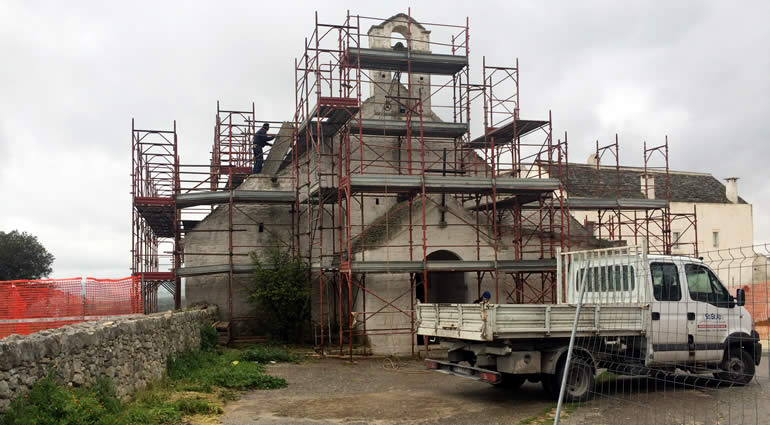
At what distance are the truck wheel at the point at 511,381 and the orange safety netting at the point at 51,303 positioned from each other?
36.1 feet

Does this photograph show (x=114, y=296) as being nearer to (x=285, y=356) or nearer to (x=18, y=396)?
(x=285, y=356)

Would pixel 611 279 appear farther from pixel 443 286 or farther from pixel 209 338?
pixel 443 286

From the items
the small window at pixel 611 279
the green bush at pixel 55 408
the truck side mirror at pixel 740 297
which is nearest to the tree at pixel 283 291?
the small window at pixel 611 279

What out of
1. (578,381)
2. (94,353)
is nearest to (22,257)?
(94,353)

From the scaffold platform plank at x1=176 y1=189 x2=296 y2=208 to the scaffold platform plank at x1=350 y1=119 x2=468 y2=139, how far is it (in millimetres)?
3276

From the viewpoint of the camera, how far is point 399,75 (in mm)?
26328

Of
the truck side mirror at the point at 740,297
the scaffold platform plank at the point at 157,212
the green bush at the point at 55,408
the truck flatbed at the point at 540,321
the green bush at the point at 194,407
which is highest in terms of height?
the scaffold platform plank at the point at 157,212

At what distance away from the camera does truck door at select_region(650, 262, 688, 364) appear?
12.7 meters

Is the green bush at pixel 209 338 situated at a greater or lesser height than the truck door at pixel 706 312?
lesser

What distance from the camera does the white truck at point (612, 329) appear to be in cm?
1199

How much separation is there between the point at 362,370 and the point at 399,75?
41.9 ft

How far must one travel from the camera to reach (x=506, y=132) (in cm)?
2584

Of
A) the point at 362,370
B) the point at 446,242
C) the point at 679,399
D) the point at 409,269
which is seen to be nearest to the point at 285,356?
the point at 362,370

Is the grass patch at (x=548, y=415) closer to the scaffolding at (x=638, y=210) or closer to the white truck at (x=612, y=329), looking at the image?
the white truck at (x=612, y=329)
